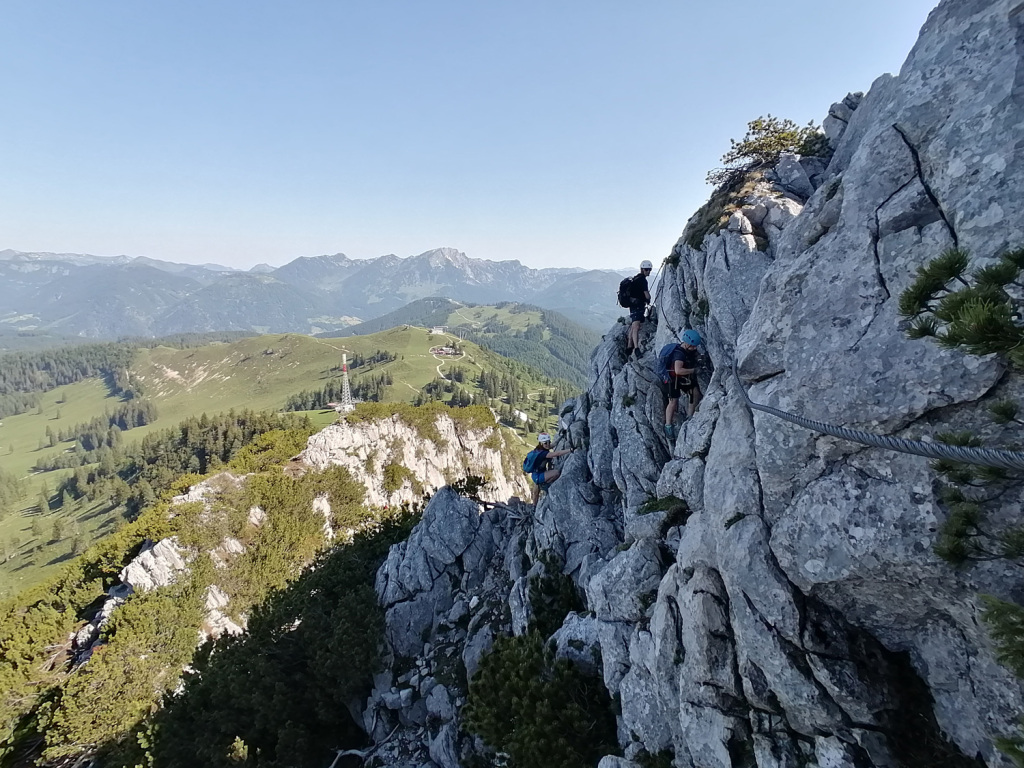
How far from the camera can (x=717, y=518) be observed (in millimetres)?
10844

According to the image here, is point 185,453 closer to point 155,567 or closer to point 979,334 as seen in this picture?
point 155,567

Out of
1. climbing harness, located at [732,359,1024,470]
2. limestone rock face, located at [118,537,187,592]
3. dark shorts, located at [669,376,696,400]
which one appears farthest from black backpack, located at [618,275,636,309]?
limestone rock face, located at [118,537,187,592]

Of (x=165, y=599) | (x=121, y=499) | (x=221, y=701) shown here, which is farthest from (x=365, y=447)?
(x=121, y=499)

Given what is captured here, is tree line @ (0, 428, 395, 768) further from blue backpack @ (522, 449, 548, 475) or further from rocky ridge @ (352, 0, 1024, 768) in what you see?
rocky ridge @ (352, 0, 1024, 768)

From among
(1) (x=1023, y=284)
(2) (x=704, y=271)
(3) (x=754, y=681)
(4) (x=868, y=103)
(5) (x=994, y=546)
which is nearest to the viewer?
(1) (x=1023, y=284)

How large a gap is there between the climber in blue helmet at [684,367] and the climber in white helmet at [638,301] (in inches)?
267

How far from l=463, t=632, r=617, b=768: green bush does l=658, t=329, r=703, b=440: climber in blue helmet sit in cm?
1084

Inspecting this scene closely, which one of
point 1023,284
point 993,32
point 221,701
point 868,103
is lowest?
point 221,701

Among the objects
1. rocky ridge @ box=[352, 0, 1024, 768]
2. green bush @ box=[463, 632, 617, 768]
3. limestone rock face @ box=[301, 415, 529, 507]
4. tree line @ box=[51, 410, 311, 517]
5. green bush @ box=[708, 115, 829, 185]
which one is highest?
green bush @ box=[708, 115, 829, 185]

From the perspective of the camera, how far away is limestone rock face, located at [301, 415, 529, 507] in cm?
7969

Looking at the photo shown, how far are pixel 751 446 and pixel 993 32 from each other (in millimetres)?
8345

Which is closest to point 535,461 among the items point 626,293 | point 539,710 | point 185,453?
point 626,293

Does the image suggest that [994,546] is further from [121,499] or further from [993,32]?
[121,499]

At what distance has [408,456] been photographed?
92.7m
